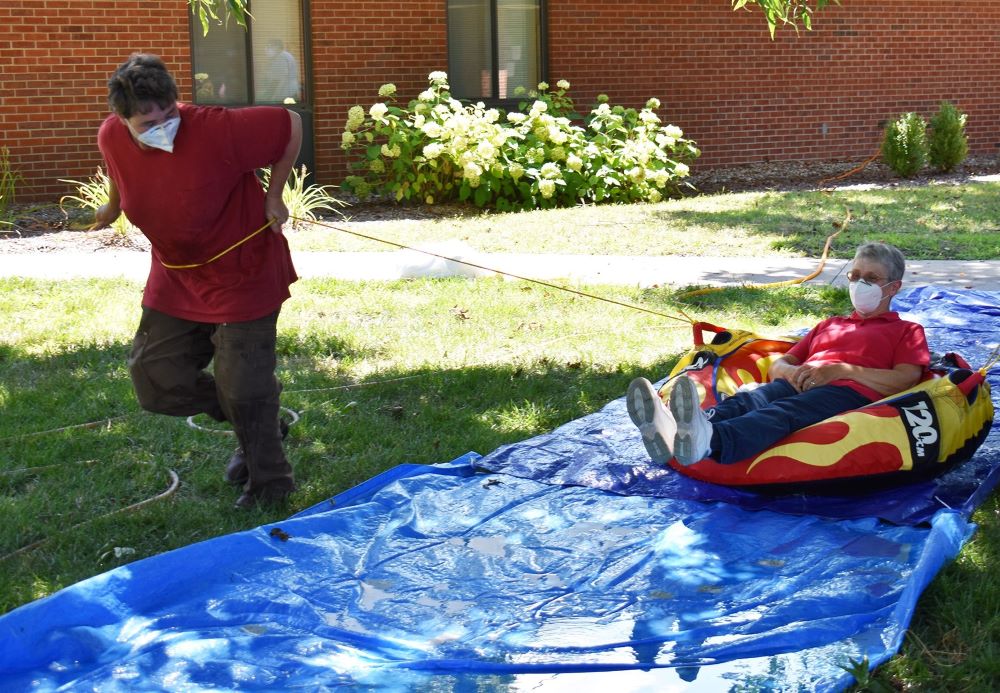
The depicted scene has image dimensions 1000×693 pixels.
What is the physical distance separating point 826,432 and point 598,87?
11668 millimetres

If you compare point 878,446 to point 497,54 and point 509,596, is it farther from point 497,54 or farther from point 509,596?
point 497,54

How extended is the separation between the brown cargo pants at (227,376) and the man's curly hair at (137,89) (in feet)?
2.77

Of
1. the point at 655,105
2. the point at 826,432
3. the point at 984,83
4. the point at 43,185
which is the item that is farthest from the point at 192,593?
the point at 984,83

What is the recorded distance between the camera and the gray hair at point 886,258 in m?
4.98

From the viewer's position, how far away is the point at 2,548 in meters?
4.38

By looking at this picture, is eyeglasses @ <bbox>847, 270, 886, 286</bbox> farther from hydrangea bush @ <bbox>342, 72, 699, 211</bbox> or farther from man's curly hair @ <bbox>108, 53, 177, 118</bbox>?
hydrangea bush @ <bbox>342, 72, 699, 211</bbox>

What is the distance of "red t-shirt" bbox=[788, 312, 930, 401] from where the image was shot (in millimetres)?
4879

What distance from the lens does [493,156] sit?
12.9 meters

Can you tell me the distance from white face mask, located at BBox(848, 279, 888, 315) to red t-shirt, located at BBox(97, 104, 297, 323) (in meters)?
2.36

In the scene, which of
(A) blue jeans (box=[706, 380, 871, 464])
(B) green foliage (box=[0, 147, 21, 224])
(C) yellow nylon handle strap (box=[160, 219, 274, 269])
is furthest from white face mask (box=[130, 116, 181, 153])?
(B) green foliage (box=[0, 147, 21, 224])

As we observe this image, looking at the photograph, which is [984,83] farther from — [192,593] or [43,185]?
[192,593]

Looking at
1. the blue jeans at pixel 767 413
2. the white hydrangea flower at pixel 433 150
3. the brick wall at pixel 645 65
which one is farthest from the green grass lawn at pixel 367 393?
the brick wall at pixel 645 65

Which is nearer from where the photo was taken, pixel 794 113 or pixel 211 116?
pixel 211 116


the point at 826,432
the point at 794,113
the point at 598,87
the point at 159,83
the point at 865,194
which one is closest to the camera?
the point at 159,83
